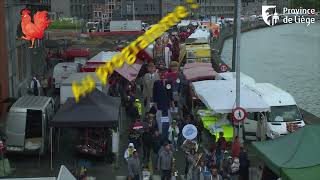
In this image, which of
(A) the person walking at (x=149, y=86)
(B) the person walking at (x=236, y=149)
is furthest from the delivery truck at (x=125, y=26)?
(B) the person walking at (x=236, y=149)

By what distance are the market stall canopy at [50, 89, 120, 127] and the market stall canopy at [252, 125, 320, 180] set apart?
441cm

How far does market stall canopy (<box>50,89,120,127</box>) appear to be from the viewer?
53.8ft

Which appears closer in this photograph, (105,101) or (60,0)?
(105,101)

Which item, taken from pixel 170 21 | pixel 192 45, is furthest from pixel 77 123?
pixel 192 45

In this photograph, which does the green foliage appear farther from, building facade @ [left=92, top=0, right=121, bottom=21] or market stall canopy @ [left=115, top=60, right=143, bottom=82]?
building facade @ [left=92, top=0, right=121, bottom=21]

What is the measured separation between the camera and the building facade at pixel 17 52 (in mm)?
24656

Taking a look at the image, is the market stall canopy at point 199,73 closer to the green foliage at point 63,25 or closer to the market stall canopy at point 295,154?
the market stall canopy at point 295,154

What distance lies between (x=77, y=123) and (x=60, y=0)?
87925mm

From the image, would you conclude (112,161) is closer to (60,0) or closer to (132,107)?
(132,107)

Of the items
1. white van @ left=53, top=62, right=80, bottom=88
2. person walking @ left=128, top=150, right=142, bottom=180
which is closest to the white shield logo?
white van @ left=53, top=62, right=80, bottom=88

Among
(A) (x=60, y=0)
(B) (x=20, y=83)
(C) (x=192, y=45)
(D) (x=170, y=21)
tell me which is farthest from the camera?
(A) (x=60, y=0)

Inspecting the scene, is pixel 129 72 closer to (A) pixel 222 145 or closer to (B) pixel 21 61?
(B) pixel 21 61

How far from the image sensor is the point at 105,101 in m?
17.8

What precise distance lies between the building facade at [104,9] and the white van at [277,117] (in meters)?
111
